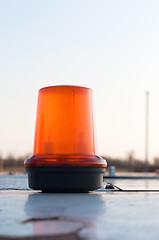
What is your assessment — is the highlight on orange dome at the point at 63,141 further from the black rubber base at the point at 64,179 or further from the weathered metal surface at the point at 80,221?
the weathered metal surface at the point at 80,221

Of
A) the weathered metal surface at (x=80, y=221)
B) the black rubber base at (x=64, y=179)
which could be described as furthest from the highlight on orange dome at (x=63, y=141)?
the weathered metal surface at (x=80, y=221)

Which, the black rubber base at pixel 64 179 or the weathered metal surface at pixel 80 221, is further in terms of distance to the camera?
the black rubber base at pixel 64 179

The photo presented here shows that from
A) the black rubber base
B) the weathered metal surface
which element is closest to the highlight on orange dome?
the black rubber base

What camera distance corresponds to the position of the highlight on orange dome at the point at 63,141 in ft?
12.4

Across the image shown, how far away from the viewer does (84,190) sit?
3.87 m

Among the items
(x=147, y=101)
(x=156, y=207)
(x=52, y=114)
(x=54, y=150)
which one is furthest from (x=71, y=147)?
(x=147, y=101)

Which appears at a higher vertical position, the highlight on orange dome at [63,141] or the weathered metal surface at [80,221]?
the highlight on orange dome at [63,141]

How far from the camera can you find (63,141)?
3.88 meters

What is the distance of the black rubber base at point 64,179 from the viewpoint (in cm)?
378

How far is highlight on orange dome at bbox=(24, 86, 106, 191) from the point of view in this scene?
12.4ft

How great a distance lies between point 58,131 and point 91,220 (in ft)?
6.21

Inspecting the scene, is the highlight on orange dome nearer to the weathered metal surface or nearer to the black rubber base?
the black rubber base

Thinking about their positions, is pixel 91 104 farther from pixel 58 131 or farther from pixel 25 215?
pixel 25 215

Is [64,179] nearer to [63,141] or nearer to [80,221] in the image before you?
[63,141]
